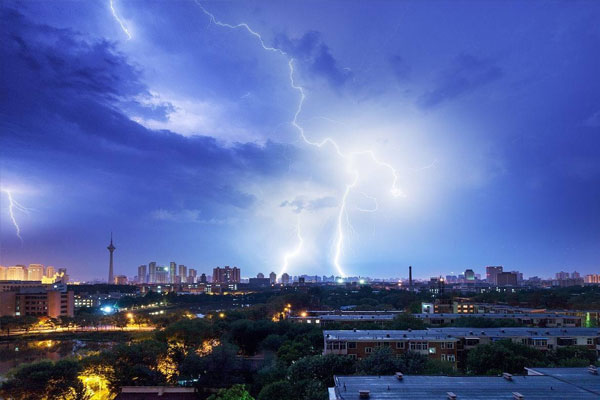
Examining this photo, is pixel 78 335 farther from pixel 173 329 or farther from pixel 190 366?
pixel 190 366

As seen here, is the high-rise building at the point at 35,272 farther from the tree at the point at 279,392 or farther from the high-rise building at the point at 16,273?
the tree at the point at 279,392

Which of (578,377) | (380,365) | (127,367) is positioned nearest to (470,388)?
(578,377)

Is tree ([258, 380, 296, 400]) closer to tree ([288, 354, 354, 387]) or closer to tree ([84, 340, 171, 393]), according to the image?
tree ([288, 354, 354, 387])

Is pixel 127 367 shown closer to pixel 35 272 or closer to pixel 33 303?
pixel 33 303

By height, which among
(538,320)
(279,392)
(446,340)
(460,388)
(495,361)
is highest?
(460,388)

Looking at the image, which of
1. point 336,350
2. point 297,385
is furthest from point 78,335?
point 297,385

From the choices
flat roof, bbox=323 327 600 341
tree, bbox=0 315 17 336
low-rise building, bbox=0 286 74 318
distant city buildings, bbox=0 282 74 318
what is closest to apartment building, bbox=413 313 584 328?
flat roof, bbox=323 327 600 341
